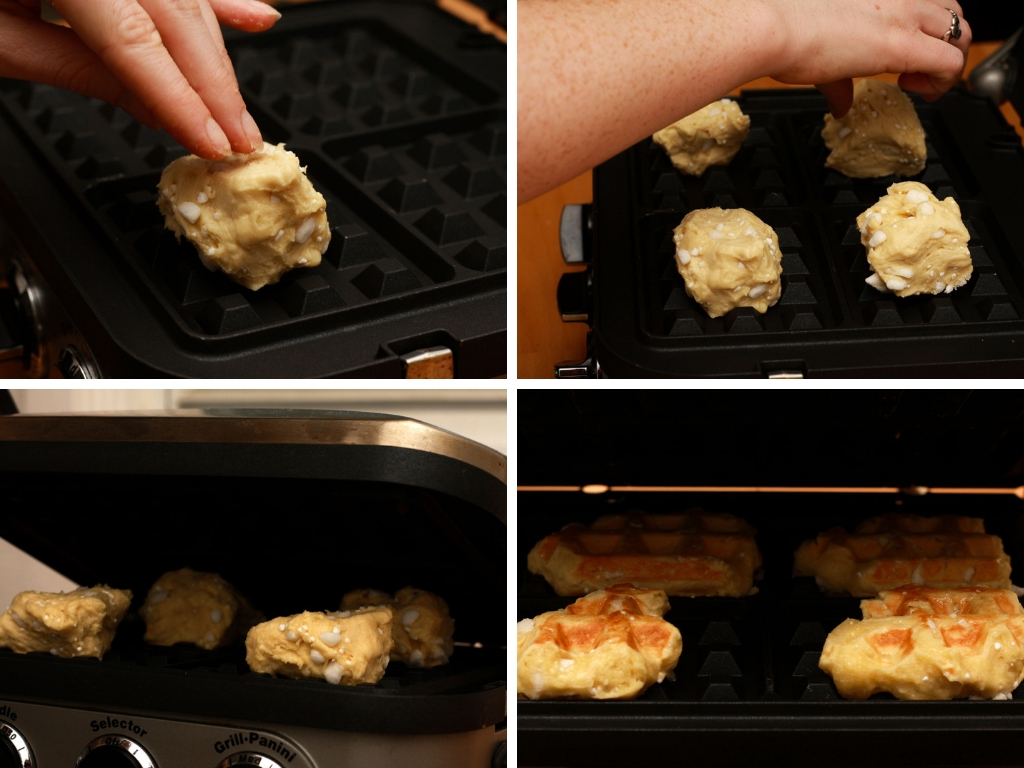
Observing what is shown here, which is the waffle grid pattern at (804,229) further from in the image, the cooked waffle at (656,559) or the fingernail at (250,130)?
the fingernail at (250,130)

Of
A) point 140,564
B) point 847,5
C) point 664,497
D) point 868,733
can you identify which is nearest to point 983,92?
point 847,5

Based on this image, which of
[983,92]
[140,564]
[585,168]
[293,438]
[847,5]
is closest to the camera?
[293,438]

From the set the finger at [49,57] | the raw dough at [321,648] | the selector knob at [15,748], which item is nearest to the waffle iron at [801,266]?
the raw dough at [321,648]

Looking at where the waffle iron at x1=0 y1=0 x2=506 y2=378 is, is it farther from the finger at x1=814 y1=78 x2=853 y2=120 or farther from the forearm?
the finger at x1=814 y1=78 x2=853 y2=120

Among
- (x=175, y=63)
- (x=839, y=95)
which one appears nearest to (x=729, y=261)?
(x=839, y=95)

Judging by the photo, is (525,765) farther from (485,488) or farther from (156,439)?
(156,439)
